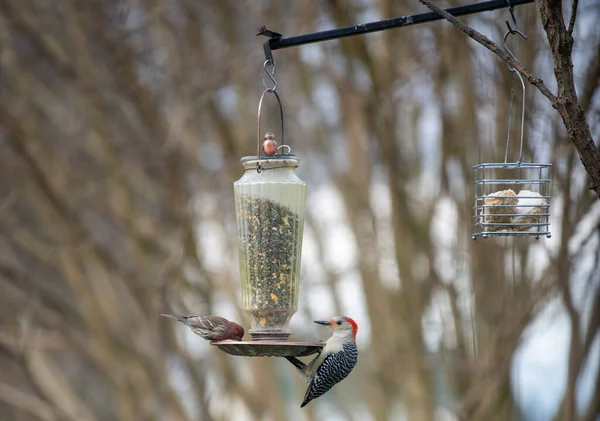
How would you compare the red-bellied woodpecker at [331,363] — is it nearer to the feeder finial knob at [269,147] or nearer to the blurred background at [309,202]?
the feeder finial knob at [269,147]

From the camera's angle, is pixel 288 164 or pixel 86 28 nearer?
pixel 288 164

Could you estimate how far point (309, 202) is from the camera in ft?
41.2

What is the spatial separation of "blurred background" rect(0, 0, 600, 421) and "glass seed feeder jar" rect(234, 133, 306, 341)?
3981mm

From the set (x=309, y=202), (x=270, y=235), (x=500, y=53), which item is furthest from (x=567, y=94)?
(x=309, y=202)

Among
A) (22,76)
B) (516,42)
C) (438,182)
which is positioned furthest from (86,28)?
(516,42)

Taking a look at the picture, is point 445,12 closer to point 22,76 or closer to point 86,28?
point 86,28

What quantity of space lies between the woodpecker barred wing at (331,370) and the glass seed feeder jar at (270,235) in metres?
0.40

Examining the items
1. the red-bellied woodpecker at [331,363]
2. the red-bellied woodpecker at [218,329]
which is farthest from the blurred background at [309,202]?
the red-bellied woodpecker at [218,329]

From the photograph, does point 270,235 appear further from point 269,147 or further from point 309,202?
point 309,202

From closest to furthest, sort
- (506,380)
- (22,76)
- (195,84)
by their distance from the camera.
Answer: (506,380) < (195,84) < (22,76)

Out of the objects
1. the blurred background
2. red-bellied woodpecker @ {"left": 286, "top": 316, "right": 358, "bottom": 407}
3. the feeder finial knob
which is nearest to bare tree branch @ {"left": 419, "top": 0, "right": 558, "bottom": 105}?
the feeder finial knob

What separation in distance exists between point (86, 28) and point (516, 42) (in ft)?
18.6

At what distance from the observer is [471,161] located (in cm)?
966

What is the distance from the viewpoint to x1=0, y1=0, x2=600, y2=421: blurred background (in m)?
9.16
